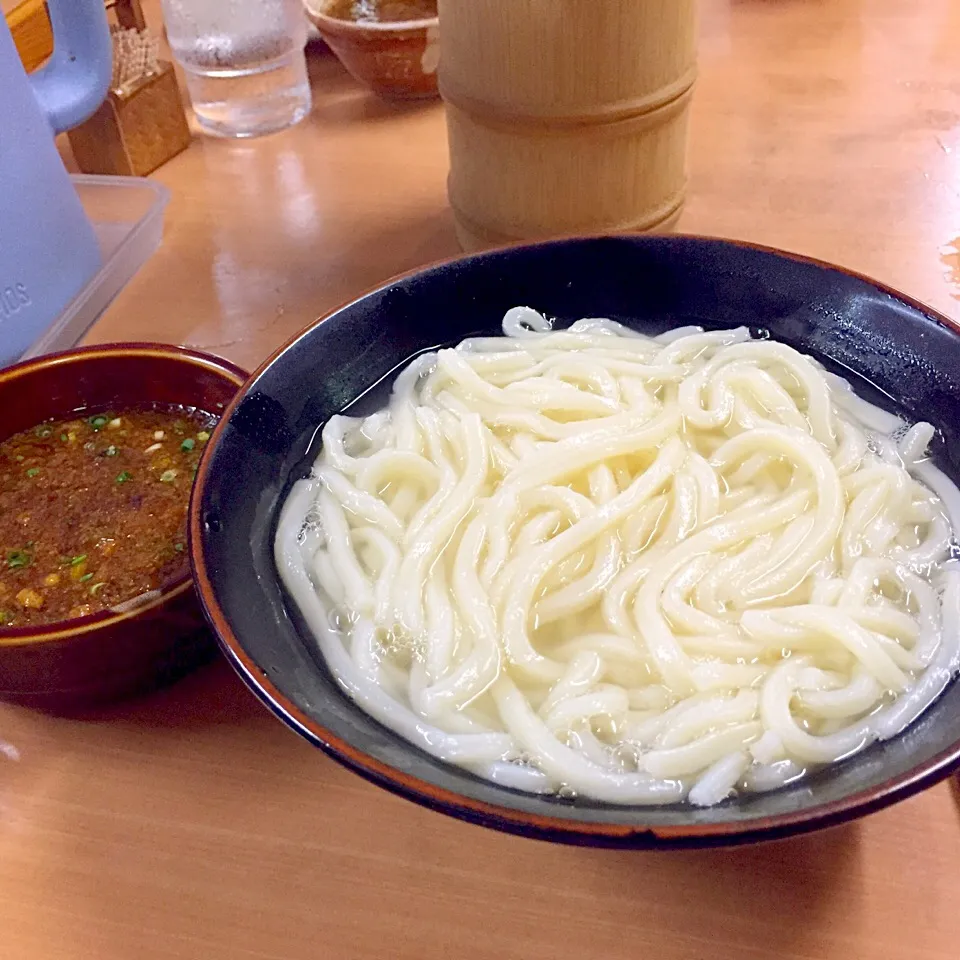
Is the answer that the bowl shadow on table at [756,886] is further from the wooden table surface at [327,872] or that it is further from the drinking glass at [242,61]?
the drinking glass at [242,61]

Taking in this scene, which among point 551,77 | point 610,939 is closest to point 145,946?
point 610,939

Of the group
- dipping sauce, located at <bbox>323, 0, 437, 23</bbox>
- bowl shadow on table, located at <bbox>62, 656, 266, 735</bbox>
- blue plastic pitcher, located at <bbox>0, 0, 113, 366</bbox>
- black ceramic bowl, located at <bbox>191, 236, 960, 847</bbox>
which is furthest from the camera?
dipping sauce, located at <bbox>323, 0, 437, 23</bbox>

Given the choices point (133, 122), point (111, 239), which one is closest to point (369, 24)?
point (133, 122)

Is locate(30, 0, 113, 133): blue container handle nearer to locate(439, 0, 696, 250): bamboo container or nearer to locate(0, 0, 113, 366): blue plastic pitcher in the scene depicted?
locate(0, 0, 113, 366): blue plastic pitcher

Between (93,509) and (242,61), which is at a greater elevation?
(242,61)

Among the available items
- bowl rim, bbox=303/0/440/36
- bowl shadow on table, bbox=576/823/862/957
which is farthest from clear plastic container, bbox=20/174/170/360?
bowl shadow on table, bbox=576/823/862/957

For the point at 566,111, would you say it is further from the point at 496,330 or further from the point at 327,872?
the point at 327,872
